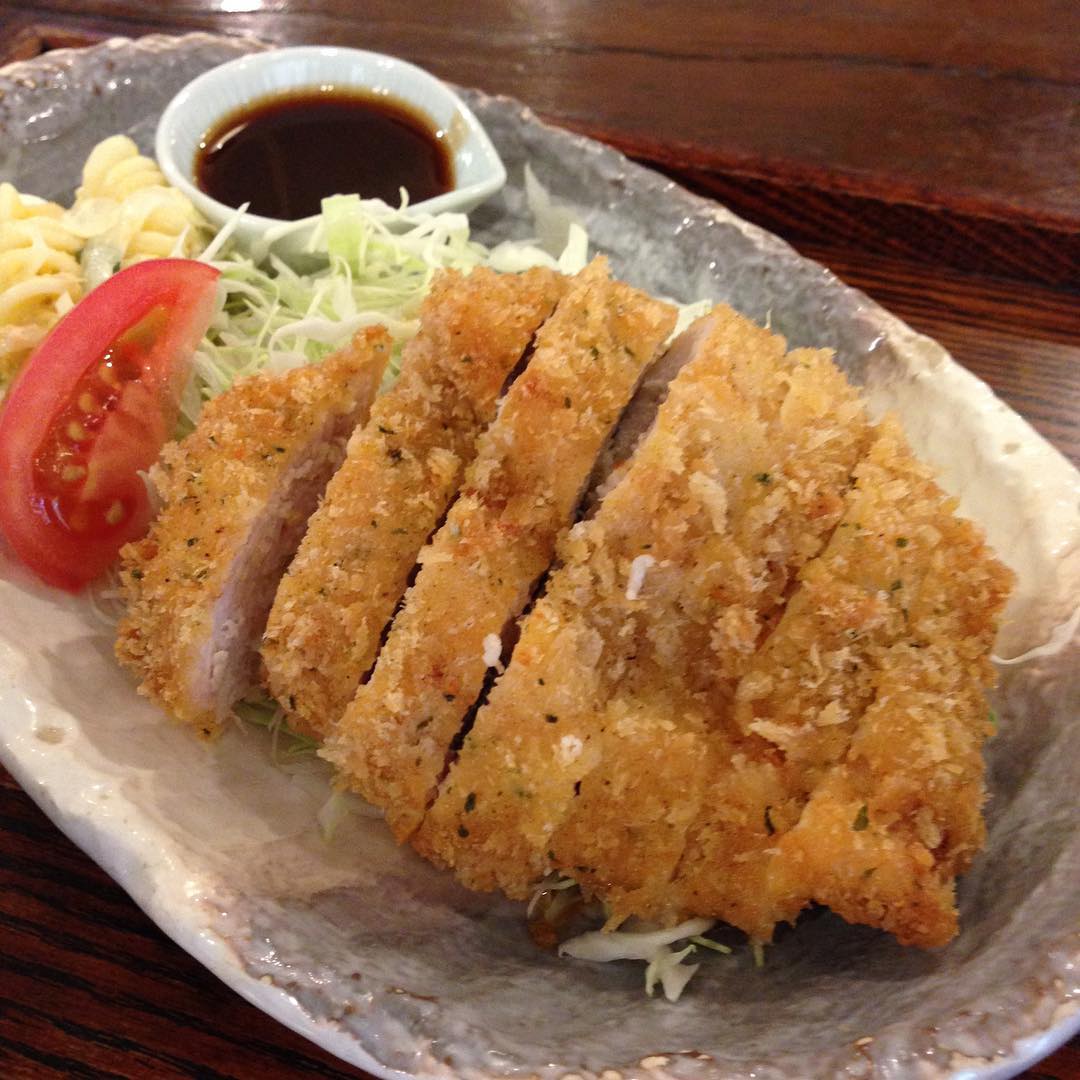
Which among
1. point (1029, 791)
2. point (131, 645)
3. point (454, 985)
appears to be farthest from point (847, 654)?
point (131, 645)

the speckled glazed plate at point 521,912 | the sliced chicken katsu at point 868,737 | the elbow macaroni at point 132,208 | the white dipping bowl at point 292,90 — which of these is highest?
the white dipping bowl at point 292,90

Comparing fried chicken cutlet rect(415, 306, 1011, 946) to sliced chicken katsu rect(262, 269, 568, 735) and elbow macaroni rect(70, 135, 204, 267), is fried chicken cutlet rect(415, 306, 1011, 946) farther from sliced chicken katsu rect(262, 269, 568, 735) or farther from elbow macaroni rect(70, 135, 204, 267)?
elbow macaroni rect(70, 135, 204, 267)

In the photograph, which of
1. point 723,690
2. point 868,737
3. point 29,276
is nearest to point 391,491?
point 723,690

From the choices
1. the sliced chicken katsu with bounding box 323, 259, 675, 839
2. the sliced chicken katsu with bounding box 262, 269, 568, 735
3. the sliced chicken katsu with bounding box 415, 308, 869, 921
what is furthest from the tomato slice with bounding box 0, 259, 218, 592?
the sliced chicken katsu with bounding box 415, 308, 869, 921

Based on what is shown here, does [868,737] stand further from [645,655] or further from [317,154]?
[317,154]

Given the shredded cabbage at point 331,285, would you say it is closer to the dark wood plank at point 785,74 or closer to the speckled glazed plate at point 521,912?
the speckled glazed plate at point 521,912

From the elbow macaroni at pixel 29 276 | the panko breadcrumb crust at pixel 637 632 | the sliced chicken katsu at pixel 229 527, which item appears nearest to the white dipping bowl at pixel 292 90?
the elbow macaroni at pixel 29 276
